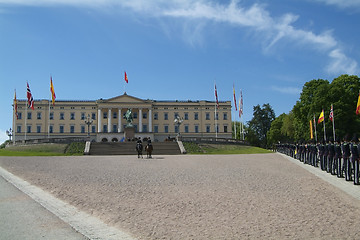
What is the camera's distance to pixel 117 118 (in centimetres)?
9506

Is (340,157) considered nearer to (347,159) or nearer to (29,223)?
(347,159)

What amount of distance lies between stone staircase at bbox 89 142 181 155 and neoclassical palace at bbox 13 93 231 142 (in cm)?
3703

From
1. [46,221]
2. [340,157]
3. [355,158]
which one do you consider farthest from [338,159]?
[46,221]

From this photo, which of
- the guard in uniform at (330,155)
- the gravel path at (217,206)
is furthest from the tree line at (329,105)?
the gravel path at (217,206)

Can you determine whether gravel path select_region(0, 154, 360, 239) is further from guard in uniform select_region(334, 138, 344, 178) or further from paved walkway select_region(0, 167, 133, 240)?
guard in uniform select_region(334, 138, 344, 178)

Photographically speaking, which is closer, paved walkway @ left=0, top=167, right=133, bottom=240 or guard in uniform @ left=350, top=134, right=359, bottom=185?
paved walkway @ left=0, top=167, right=133, bottom=240

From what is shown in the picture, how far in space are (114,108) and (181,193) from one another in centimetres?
8319

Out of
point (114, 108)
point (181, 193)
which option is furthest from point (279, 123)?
point (181, 193)

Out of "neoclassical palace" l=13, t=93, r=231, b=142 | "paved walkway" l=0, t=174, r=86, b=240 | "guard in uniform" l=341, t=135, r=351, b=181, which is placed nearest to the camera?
"paved walkway" l=0, t=174, r=86, b=240

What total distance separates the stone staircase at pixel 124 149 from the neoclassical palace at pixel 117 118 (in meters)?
37.0

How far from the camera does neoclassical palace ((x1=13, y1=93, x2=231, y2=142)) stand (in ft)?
302

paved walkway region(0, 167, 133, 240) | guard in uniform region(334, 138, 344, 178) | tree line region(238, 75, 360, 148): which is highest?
tree line region(238, 75, 360, 148)

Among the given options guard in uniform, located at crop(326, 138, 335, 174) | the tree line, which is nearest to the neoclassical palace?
the tree line

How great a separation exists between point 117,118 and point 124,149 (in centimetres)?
4840
